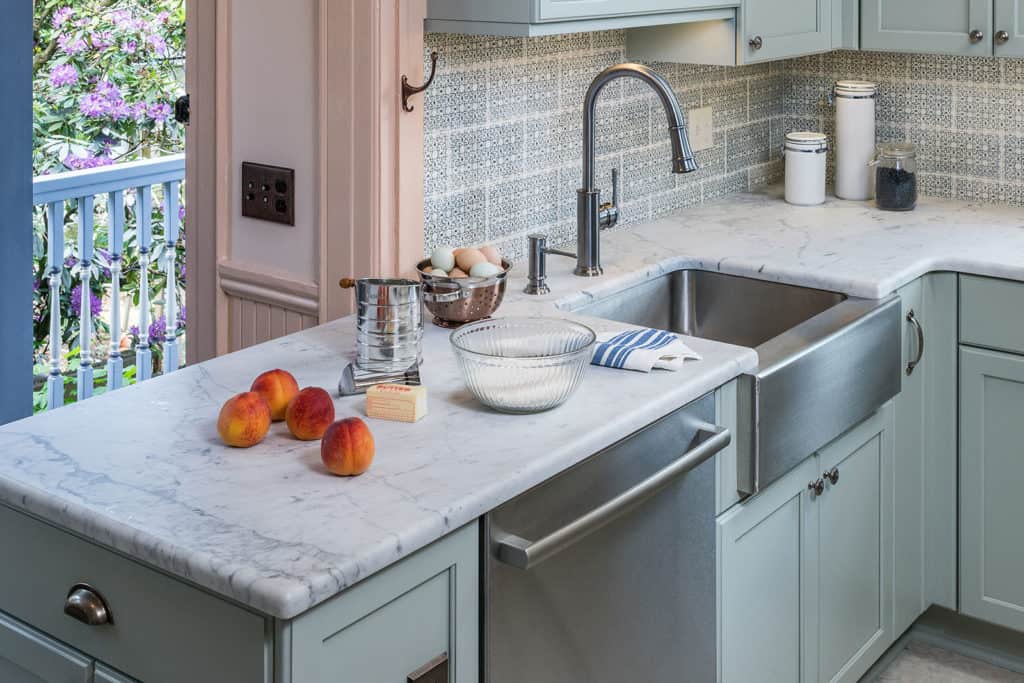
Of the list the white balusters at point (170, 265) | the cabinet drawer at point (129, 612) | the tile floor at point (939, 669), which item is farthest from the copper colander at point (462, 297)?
the white balusters at point (170, 265)

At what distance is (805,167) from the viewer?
341cm

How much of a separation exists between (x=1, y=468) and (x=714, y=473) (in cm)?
112

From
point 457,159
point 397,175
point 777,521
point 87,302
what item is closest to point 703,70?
point 457,159

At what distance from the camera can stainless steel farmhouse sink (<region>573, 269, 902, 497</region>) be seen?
222 cm

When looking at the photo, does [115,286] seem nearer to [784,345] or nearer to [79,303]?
[79,303]

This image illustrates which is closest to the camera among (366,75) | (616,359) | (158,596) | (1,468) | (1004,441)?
(158,596)

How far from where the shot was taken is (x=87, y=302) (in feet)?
13.4

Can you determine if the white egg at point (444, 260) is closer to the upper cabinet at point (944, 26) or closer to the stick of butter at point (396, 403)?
the stick of butter at point (396, 403)

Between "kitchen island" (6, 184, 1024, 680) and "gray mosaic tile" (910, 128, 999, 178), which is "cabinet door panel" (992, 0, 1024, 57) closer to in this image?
"gray mosaic tile" (910, 128, 999, 178)

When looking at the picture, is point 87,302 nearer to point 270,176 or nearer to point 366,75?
point 270,176

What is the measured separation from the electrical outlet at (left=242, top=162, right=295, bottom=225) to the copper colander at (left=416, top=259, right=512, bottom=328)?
16.1 inches

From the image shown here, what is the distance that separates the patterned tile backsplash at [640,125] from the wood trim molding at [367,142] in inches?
3.7

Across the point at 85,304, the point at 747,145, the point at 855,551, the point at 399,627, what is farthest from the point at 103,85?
the point at 399,627

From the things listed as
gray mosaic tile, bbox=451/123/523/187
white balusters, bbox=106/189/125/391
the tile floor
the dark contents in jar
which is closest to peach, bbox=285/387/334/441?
gray mosaic tile, bbox=451/123/523/187
